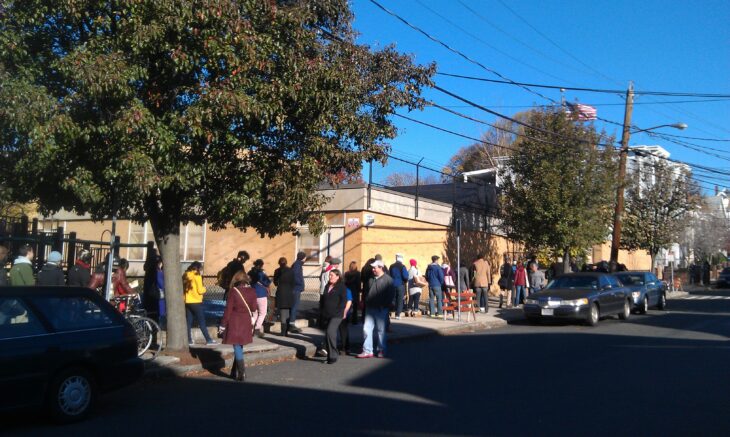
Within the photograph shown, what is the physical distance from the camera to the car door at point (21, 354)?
674 centimetres

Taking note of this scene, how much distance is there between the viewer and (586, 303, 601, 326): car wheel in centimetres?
1842

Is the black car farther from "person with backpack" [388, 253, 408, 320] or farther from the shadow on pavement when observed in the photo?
"person with backpack" [388, 253, 408, 320]

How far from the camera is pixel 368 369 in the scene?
443 inches

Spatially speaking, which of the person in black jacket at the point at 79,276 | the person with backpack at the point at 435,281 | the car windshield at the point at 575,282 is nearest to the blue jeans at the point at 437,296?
the person with backpack at the point at 435,281

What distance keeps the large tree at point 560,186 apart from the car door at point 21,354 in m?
19.6

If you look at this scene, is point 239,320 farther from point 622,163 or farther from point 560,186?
point 622,163

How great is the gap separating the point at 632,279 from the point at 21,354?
2099cm

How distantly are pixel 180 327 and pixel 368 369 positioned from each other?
3112 mm

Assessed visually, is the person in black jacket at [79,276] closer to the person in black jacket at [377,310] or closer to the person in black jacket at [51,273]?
the person in black jacket at [51,273]

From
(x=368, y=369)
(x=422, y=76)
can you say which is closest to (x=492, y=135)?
(x=422, y=76)

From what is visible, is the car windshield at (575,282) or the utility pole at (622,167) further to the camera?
the utility pole at (622,167)

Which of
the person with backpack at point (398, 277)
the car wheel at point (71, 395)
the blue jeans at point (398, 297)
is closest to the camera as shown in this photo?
the car wheel at point (71, 395)

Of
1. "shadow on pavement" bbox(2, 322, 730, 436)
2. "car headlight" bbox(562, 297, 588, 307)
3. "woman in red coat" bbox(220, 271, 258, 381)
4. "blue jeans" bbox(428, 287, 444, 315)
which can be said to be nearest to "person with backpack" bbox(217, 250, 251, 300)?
"shadow on pavement" bbox(2, 322, 730, 436)

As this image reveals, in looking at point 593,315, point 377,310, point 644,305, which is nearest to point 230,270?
point 377,310
